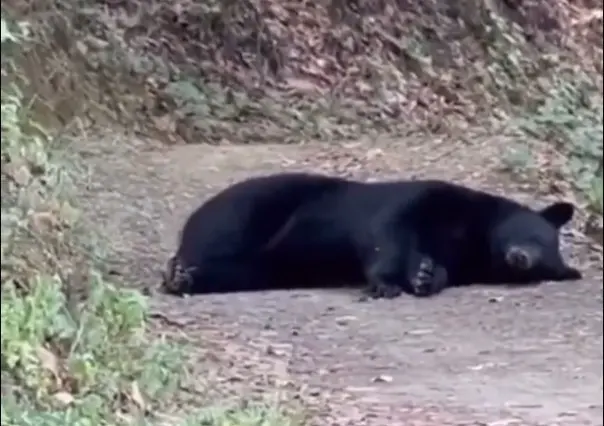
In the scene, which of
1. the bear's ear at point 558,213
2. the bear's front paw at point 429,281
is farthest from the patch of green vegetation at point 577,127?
the bear's front paw at point 429,281

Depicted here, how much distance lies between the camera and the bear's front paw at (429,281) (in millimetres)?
2189

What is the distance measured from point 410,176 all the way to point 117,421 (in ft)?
2.17

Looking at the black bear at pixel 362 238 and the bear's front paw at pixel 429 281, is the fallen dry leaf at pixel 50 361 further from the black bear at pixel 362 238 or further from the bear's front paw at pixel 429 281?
the bear's front paw at pixel 429 281

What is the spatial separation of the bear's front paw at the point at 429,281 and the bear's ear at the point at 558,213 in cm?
17

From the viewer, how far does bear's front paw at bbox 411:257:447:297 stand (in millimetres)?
2189

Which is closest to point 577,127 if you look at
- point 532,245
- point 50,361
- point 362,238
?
point 532,245

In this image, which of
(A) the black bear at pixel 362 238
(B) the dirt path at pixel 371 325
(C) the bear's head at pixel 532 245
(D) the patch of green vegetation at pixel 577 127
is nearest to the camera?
(B) the dirt path at pixel 371 325

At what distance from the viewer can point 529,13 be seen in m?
2.07

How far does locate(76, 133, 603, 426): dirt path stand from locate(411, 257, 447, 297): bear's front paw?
1.2 inches

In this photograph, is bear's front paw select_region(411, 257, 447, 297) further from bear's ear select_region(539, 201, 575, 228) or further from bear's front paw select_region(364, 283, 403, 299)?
bear's ear select_region(539, 201, 575, 228)

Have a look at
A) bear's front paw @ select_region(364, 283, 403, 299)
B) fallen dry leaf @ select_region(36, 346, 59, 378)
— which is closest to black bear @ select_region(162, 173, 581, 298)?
bear's front paw @ select_region(364, 283, 403, 299)

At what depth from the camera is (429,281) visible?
7.40 feet

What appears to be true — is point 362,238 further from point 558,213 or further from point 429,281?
point 558,213

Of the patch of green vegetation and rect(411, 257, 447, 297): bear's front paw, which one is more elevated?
the patch of green vegetation
